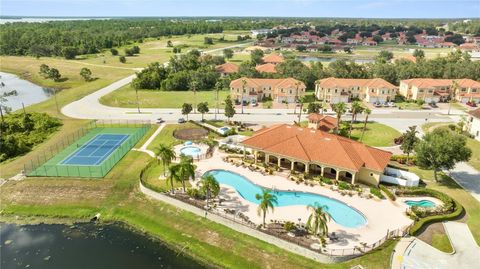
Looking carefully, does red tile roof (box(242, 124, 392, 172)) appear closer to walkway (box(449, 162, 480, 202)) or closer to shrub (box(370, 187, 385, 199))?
shrub (box(370, 187, 385, 199))

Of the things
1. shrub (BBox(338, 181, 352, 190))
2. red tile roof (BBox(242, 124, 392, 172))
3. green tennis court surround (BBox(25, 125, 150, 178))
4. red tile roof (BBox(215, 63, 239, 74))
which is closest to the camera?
shrub (BBox(338, 181, 352, 190))

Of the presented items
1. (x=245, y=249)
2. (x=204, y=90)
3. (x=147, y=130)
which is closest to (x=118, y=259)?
(x=245, y=249)

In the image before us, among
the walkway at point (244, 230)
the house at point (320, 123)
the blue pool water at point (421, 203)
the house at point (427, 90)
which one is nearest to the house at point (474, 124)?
the house at point (427, 90)

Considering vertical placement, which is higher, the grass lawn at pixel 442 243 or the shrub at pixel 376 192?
the shrub at pixel 376 192

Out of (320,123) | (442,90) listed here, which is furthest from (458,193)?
(442,90)

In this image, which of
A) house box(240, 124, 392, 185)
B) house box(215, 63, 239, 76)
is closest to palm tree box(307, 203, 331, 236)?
house box(240, 124, 392, 185)

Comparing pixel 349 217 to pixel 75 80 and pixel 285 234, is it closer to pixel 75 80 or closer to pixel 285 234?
pixel 285 234

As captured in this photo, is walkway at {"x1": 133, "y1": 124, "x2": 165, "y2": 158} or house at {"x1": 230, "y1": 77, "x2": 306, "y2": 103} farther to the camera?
house at {"x1": 230, "y1": 77, "x2": 306, "y2": 103}

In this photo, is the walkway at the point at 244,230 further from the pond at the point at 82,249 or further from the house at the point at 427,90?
the house at the point at 427,90
